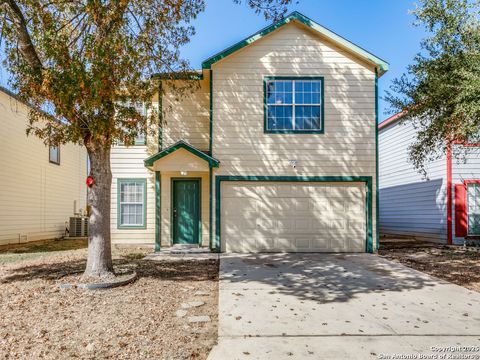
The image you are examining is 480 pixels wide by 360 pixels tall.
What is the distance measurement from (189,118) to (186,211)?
3210mm

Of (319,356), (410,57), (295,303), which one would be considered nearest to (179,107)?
(410,57)

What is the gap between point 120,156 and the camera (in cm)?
1316

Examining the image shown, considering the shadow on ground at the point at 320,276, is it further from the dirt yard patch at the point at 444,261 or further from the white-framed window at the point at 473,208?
the white-framed window at the point at 473,208

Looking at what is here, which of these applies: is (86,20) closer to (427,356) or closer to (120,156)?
(120,156)

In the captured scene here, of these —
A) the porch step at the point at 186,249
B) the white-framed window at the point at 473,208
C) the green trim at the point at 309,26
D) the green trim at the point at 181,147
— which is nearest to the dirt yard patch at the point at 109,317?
the porch step at the point at 186,249

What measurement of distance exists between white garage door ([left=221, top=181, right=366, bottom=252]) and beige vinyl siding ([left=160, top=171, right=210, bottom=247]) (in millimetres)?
875

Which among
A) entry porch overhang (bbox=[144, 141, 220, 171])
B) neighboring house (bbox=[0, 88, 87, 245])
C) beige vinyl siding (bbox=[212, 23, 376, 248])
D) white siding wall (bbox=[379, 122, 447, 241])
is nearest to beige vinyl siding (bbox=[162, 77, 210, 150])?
beige vinyl siding (bbox=[212, 23, 376, 248])

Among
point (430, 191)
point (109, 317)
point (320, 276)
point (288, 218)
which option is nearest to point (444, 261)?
point (320, 276)

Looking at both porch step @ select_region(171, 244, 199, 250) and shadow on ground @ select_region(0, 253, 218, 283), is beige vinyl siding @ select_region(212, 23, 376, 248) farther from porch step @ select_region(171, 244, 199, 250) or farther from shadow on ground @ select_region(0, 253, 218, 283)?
shadow on ground @ select_region(0, 253, 218, 283)

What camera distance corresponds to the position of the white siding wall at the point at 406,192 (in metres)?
14.5

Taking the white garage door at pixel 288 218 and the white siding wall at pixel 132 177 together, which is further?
the white siding wall at pixel 132 177

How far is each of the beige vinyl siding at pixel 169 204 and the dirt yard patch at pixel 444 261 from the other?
5.82 meters

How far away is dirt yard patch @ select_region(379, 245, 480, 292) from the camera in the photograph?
8.51m

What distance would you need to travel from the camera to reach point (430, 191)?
49.4ft
